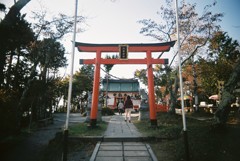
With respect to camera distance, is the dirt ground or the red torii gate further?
the red torii gate

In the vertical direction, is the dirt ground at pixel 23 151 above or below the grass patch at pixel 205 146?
below

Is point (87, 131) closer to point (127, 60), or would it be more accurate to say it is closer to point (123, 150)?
point (123, 150)

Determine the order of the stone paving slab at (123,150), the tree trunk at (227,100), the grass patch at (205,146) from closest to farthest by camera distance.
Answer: the grass patch at (205,146)
the stone paving slab at (123,150)
the tree trunk at (227,100)

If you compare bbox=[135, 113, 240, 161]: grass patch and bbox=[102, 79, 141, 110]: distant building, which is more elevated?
bbox=[102, 79, 141, 110]: distant building

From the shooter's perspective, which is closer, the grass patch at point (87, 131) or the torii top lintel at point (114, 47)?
the grass patch at point (87, 131)

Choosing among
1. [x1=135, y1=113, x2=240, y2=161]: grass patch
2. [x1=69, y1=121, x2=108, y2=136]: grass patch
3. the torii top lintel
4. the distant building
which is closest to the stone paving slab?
[x1=135, y1=113, x2=240, y2=161]: grass patch

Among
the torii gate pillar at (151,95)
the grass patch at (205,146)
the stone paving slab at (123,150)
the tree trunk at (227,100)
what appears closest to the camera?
the grass patch at (205,146)

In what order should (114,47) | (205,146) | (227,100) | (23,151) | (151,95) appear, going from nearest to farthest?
(205,146) < (227,100) < (23,151) < (151,95) < (114,47)

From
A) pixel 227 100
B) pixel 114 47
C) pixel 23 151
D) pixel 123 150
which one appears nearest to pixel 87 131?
pixel 123 150

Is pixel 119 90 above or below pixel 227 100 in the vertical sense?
above

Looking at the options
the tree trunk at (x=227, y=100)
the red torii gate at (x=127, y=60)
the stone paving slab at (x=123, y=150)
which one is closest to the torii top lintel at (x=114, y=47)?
the red torii gate at (x=127, y=60)

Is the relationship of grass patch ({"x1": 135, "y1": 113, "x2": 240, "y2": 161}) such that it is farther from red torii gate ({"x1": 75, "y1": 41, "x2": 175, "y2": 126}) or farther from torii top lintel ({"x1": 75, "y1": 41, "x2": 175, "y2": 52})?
torii top lintel ({"x1": 75, "y1": 41, "x2": 175, "y2": 52})

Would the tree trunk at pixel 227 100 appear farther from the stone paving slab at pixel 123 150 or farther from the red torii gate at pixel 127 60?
the red torii gate at pixel 127 60

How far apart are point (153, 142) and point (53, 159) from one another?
13.5ft
